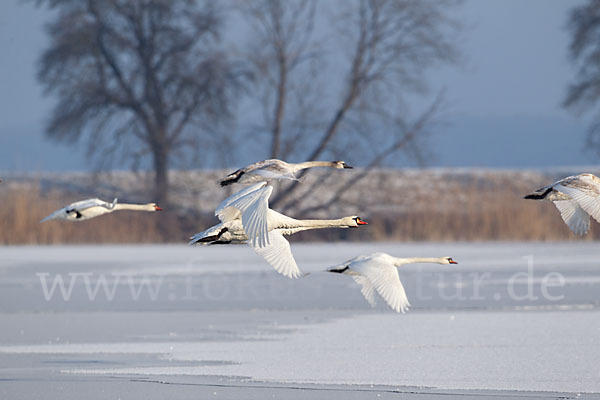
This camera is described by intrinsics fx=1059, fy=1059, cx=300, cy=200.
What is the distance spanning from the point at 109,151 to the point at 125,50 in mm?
3325

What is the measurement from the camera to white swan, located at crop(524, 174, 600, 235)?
234 inches

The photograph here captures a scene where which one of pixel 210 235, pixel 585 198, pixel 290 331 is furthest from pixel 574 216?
pixel 290 331

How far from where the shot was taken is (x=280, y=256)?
5.78 m

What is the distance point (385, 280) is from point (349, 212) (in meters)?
14.6

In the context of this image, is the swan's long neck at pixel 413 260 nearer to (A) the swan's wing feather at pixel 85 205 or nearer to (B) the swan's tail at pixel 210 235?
(B) the swan's tail at pixel 210 235

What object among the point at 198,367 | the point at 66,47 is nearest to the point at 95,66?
the point at 66,47

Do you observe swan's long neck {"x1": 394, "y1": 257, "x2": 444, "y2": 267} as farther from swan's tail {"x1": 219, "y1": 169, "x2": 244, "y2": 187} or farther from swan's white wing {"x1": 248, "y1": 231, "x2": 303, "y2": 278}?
swan's tail {"x1": 219, "y1": 169, "x2": 244, "y2": 187}

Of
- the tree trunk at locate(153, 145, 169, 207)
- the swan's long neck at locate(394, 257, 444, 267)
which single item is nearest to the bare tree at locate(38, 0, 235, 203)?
Result: the tree trunk at locate(153, 145, 169, 207)

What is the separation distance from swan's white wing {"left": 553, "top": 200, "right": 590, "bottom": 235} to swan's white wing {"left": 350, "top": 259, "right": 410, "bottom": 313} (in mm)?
1058

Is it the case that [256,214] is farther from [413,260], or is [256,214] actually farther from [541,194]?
[413,260]

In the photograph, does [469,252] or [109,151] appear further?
[109,151]

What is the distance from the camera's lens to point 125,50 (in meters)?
24.2

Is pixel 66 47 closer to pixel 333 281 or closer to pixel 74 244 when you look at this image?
pixel 74 244

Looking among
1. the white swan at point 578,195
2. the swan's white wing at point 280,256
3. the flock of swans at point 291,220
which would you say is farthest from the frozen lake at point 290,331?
the white swan at point 578,195
